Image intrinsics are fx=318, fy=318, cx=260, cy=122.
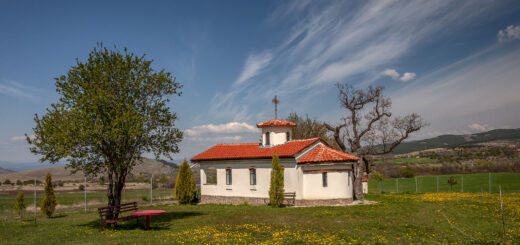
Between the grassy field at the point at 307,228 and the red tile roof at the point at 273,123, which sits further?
the red tile roof at the point at 273,123

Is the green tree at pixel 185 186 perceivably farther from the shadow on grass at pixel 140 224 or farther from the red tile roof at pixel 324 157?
the red tile roof at pixel 324 157

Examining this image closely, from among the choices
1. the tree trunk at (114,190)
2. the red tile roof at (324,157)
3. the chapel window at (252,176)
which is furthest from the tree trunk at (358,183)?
the tree trunk at (114,190)

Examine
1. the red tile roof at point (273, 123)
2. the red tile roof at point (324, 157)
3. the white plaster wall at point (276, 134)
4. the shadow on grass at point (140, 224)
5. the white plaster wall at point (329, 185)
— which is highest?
the red tile roof at point (273, 123)

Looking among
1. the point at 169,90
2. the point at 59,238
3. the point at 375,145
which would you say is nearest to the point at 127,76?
the point at 169,90

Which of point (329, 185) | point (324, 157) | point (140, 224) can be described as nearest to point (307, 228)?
point (140, 224)

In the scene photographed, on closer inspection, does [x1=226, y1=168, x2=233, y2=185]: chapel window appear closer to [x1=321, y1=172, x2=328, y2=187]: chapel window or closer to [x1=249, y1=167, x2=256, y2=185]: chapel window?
[x1=249, y1=167, x2=256, y2=185]: chapel window

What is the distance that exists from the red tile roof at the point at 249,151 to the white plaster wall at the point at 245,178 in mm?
498

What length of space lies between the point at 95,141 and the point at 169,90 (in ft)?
16.8

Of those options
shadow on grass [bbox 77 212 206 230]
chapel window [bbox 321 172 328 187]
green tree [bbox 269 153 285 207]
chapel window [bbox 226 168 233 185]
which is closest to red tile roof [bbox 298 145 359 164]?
chapel window [bbox 321 172 328 187]

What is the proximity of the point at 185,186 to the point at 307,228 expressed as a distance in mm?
16777

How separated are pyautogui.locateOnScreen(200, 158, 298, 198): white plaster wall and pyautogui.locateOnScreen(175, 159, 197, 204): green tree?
126 cm

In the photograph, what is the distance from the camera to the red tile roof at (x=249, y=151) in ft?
86.1

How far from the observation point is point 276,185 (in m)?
24.4

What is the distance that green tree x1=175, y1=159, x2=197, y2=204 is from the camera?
2877 centimetres
